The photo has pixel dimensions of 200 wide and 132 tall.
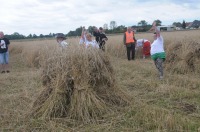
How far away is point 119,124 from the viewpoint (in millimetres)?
5602

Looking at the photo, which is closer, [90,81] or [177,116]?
[177,116]

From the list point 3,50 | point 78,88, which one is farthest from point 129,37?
point 78,88

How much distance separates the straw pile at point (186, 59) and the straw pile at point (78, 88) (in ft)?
15.8

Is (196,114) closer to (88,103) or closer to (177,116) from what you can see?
(177,116)

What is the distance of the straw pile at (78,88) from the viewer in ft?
19.8

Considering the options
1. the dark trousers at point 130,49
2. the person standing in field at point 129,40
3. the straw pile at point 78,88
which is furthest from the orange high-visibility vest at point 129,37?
the straw pile at point 78,88

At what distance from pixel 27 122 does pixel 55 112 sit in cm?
54

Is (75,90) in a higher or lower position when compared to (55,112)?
higher

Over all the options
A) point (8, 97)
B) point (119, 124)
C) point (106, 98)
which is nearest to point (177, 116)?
point (119, 124)

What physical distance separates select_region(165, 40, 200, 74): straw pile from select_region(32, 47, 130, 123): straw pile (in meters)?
4.83

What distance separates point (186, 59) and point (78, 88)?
595 cm

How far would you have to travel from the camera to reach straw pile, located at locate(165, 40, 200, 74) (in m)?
10.8

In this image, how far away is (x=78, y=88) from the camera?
6113 millimetres

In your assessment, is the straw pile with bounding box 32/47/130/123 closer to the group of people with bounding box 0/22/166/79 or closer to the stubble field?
the stubble field
